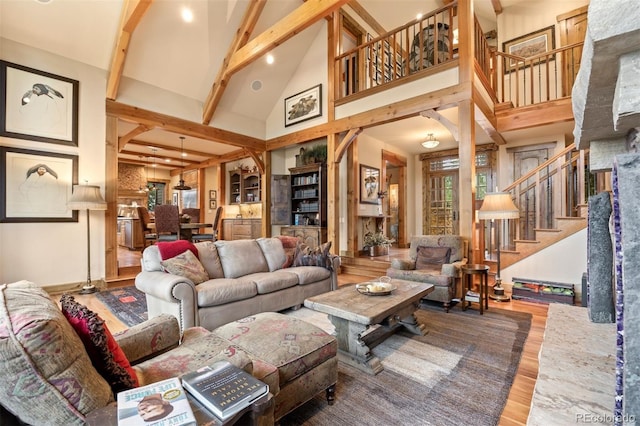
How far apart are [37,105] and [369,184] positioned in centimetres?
571

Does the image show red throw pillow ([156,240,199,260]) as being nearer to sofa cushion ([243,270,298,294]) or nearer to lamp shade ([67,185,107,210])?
sofa cushion ([243,270,298,294])

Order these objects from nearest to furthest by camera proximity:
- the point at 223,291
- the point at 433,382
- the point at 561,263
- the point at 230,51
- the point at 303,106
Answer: the point at 433,382 < the point at 223,291 < the point at 561,263 < the point at 230,51 < the point at 303,106

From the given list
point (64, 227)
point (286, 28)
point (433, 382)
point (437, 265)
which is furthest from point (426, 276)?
point (64, 227)

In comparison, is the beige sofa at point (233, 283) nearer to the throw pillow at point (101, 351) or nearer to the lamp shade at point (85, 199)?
the throw pillow at point (101, 351)

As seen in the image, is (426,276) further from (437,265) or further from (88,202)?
(88,202)

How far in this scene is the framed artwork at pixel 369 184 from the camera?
6.42 m

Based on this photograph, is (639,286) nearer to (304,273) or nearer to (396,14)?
(304,273)

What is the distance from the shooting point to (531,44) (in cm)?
627

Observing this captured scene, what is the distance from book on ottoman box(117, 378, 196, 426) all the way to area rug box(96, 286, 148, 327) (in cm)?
258

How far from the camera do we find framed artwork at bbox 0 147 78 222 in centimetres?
388

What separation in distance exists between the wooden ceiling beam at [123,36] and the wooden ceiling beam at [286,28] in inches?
55.8

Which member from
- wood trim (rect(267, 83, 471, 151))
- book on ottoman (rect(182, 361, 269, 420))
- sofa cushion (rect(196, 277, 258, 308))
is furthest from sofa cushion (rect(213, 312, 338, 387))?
wood trim (rect(267, 83, 471, 151))

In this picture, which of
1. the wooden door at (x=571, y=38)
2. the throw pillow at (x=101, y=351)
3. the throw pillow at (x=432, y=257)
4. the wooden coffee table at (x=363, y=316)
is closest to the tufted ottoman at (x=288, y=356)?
the wooden coffee table at (x=363, y=316)

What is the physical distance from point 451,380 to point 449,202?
6.27m
